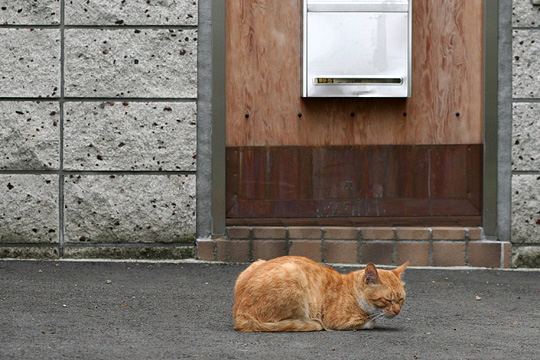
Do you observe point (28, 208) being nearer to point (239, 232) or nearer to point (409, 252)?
point (239, 232)

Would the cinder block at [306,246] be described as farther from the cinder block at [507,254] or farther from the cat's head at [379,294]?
the cat's head at [379,294]

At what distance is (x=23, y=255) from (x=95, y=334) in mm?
3274

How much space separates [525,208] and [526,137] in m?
0.56

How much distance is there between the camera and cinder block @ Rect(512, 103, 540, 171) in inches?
384

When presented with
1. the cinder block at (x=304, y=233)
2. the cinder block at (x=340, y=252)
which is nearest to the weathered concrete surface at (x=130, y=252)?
the cinder block at (x=304, y=233)

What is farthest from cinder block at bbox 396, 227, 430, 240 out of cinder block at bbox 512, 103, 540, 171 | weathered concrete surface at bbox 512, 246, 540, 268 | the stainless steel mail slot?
the stainless steel mail slot

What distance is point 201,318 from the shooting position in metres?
7.28

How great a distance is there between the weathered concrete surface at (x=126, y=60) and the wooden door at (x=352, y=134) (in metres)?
0.40

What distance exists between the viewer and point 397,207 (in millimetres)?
9789

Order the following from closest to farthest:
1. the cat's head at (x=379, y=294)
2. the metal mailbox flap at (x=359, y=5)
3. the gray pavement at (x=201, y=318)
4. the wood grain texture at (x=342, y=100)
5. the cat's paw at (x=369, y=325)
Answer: the gray pavement at (x=201, y=318), the cat's head at (x=379, y=294), the cat's paw at (x=369, y=325), the metal mailbox flap at (x=359, y=5), the wood grain texture at (x=342, y=100)

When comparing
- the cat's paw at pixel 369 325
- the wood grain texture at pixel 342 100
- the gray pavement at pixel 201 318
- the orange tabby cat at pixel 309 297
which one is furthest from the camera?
the wood grain texture at pixel 342 100

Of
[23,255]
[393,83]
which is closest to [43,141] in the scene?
[23,255]

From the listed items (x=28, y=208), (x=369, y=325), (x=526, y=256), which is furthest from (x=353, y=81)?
(x=369, y=325)

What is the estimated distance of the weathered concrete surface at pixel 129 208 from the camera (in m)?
9.71
